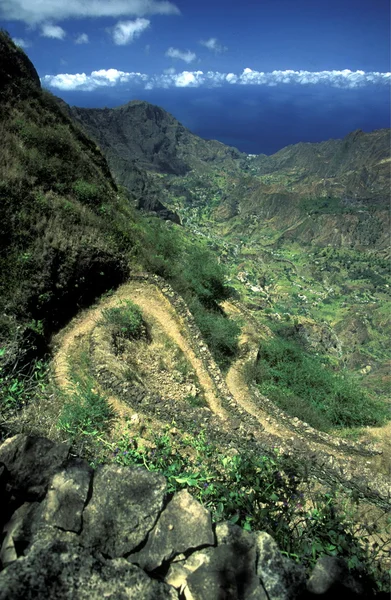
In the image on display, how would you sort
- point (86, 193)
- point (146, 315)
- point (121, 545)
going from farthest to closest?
1. point (86, 193)
2. point (146, 315)
3. point (121, 545)

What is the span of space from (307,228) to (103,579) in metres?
177

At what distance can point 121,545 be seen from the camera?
131 inches

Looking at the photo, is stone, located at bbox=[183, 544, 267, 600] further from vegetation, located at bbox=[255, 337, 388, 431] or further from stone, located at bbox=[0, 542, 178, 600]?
vegetation, located at bbox=[255, 337, 388, 431]

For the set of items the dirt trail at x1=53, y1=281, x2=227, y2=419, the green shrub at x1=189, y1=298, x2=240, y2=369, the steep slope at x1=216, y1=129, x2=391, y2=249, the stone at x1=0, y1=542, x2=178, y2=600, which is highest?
the stone at x1=0, y1=542, x2=178, y2=600

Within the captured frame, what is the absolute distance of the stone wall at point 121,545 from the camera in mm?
2689

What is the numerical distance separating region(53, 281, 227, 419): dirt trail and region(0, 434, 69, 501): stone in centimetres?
664

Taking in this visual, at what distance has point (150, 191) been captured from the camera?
140m

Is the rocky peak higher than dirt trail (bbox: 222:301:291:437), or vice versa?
the rocky peak

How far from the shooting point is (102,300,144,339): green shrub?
45.2ft

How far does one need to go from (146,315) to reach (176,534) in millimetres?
12428

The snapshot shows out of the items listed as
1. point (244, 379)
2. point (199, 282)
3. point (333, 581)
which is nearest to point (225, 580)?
point (333, 581)

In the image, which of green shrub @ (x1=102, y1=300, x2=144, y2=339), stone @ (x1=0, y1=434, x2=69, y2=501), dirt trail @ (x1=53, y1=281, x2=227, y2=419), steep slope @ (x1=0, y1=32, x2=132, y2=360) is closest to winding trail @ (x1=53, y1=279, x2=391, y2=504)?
dirt trail @ (x1=53, y1=281, x2=227, y2=419)

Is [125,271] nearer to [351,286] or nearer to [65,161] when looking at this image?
[65,161]

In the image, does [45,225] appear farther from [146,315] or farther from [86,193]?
[146,315]
